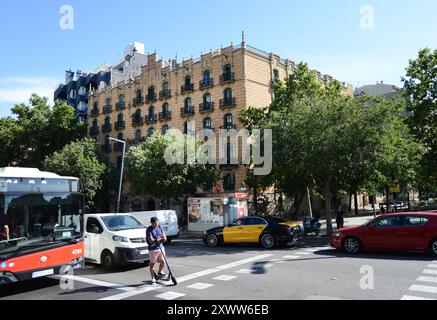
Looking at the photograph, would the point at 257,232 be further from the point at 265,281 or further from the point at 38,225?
→ the point at 38,225

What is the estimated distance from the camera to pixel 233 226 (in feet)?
56.5

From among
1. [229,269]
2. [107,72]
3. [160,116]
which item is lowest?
[229,269]

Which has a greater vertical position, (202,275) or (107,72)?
(107,72)

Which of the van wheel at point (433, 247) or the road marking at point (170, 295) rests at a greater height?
the van wheel at point (433, 247)

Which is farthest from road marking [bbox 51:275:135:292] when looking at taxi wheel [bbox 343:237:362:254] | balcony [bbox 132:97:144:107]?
balcony [bbox 132:97:144:107]

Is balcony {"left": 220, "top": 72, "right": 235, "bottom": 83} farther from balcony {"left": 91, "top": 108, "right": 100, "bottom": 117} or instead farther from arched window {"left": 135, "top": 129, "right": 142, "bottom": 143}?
Answer: balcony {"left": 91, "top": 108, "right": 100, "bottom": 117}

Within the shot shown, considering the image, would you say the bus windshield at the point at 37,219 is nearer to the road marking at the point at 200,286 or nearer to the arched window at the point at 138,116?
the road marking at the point at 200,286

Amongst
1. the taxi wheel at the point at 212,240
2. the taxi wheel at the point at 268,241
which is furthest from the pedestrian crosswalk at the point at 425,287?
the taxi wheel at the point at 212,240

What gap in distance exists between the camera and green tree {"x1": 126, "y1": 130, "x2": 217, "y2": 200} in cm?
2884

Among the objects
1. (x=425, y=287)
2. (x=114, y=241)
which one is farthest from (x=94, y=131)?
(x=425, y=287)

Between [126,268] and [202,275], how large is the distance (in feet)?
9.14

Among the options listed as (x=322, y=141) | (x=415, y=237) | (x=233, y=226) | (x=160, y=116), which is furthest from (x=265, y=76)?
(x=415, y=237)

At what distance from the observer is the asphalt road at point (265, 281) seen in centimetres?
821
